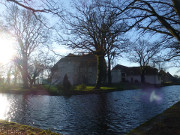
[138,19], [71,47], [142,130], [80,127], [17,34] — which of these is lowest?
[80,127]

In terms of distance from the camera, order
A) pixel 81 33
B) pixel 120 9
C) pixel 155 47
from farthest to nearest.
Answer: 1. pixel 81 33
2. pixel 155 47
3. pixel 120 9

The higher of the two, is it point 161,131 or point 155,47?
point 155,47

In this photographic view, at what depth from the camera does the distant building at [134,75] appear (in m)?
48.2

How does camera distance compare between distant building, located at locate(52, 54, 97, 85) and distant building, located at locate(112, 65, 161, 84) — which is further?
distant building, located at locate(112, 65, 161, 84)

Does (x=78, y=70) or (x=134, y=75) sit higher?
(x=78, y=70)

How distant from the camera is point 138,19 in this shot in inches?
309

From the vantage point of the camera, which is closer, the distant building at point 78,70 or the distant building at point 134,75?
the distant building at point 78,70

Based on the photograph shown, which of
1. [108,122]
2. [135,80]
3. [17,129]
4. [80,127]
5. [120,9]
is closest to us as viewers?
[17,129]

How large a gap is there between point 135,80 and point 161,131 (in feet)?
169

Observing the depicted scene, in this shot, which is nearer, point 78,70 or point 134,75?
point 78,70

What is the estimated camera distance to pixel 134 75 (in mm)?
55000

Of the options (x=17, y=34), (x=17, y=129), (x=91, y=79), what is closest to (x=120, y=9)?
(x=17, y=129)

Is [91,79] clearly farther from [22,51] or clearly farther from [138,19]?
[138,19]

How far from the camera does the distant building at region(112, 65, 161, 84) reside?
158ft
